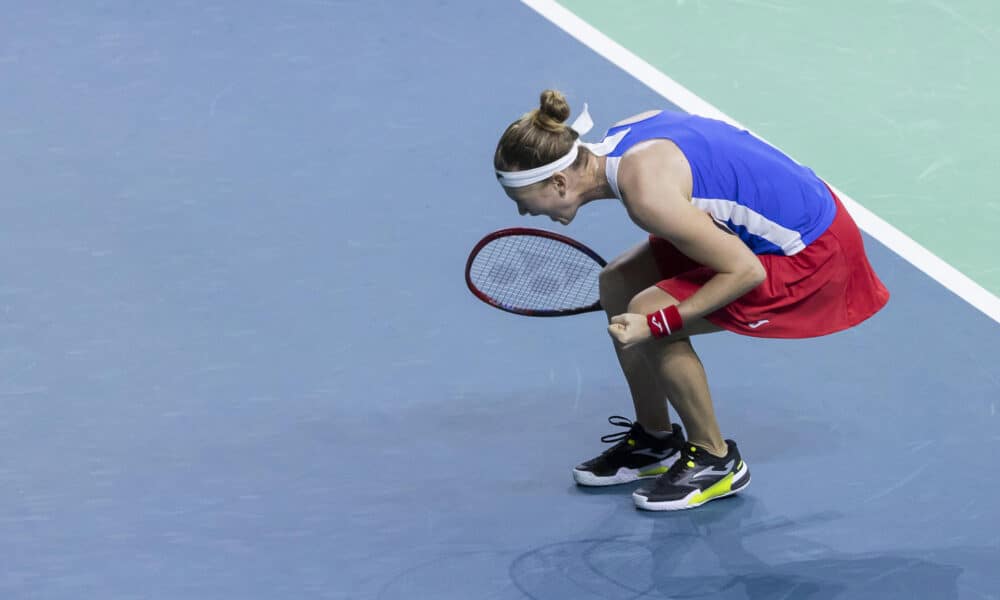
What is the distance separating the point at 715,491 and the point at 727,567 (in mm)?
391

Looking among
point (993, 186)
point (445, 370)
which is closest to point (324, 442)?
point (445, 370)

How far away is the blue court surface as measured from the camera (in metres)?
4.37

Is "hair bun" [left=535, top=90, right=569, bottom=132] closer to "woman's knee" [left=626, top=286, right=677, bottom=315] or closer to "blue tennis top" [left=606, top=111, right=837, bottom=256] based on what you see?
"blue tennis top" [left=606, top=111, right=837, bottom=256]

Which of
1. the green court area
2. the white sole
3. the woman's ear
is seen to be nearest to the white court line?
the green court area

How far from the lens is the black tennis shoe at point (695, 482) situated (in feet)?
15.3

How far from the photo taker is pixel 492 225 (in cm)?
619

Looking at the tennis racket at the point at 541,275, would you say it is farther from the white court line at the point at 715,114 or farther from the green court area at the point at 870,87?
the green court area at the point at 870,87

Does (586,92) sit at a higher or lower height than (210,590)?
higher

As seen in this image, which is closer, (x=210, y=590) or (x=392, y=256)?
(x=210, y=590)

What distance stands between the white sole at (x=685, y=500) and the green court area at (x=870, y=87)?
170cm

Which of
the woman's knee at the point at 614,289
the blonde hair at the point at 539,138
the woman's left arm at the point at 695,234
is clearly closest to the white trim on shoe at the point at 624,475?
the woman's knee at the point at 614,289

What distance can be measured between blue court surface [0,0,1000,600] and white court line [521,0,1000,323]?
0.27ft

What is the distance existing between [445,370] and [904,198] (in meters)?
2.32

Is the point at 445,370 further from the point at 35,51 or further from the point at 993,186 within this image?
the point at 35,51
